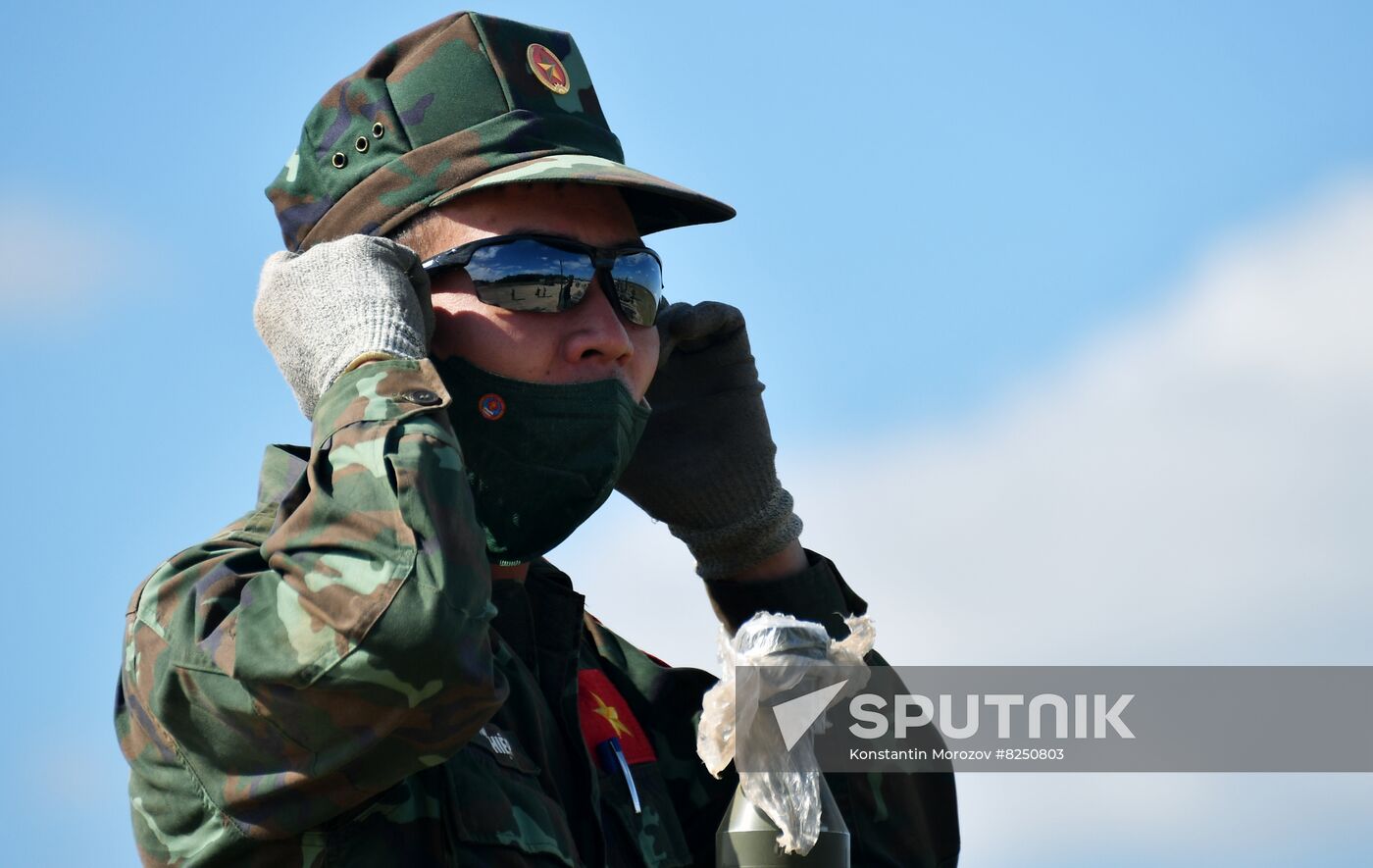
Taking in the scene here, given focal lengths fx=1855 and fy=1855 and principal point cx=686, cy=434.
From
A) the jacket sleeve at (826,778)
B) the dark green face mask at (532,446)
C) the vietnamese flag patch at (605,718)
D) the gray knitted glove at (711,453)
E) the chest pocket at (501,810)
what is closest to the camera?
the chest pocket at (501,810)

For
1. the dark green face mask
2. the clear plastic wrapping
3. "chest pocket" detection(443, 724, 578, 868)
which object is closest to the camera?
the clear plastic wrapping

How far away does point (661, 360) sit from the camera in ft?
16.9

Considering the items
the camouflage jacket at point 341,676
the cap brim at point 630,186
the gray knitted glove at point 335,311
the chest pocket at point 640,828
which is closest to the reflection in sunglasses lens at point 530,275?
the cap brim at point 630,186

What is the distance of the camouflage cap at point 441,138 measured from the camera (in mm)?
4398

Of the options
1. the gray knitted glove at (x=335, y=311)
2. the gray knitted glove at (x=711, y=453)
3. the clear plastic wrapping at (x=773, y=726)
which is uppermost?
the gray knitted glove at (x=335, y=311)

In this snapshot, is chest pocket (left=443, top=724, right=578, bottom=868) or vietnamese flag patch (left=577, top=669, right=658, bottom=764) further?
vietnamese flag patch (left=577, top=669, right=658, bottom=764)

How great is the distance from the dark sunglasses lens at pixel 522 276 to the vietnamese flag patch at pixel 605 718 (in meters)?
1.02

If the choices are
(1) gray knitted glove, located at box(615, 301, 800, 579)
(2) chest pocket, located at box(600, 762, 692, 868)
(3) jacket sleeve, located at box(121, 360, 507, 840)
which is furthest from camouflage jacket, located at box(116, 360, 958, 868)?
(1) gray knitted glove, located at box(615, 301, 800, 579)

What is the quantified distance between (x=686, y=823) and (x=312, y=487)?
71.9 inches

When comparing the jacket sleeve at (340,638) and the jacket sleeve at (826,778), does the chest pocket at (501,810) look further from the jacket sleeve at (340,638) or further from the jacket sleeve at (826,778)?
the jacket sleeve at (826,778)

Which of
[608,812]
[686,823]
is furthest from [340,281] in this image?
[686,823]

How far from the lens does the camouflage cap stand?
14.4 feet

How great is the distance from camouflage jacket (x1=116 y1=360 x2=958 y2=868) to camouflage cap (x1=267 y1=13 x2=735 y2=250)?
767 millimetres

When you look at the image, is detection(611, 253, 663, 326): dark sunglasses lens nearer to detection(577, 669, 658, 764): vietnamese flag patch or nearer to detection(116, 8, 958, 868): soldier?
detection(116, 8, 958, 868): soldier
